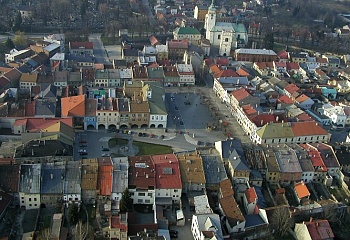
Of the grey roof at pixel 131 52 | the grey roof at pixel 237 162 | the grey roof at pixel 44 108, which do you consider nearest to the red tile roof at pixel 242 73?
the grey roof at pixel 131 52

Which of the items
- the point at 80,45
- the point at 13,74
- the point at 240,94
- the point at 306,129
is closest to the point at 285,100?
the point at 240,94

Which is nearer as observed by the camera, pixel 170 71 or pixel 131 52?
pixel 170 71

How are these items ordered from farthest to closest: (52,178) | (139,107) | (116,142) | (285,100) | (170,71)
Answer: (170,71) < (285,100) < (139,107) < (116,142) < (52,178)

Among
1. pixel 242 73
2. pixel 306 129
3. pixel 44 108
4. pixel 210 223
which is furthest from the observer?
pixel 242 73

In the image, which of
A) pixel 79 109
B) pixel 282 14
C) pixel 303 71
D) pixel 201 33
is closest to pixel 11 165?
pixel 79 109

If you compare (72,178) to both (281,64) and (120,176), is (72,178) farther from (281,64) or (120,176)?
(281,64)

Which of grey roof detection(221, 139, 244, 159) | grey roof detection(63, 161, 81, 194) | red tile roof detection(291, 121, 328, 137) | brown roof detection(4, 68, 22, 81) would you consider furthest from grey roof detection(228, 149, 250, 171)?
brown roof detection(4, 68, 22, 81)
